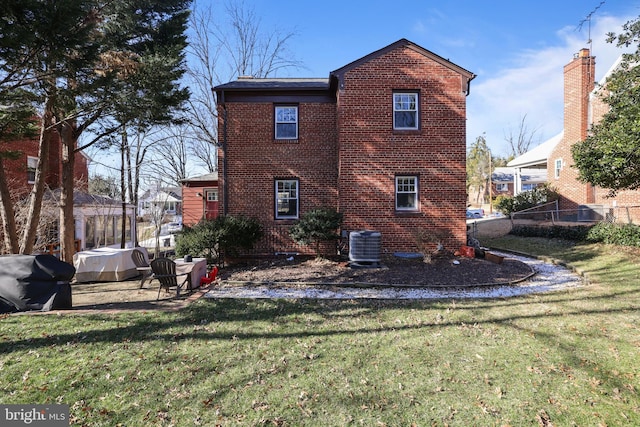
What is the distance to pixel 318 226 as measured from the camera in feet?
35.1

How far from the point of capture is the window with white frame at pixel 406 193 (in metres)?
11.8

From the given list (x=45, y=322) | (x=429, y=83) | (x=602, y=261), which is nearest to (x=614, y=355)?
(x=602, y=261)

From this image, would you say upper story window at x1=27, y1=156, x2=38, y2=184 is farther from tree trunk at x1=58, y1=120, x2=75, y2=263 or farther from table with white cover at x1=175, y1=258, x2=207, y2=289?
table with white cover at x1=175, y1=258, x2=207, y2=289

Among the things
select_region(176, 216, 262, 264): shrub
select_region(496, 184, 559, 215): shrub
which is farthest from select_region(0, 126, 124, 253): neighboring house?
select_region(496, 184, 559, 215): shrub

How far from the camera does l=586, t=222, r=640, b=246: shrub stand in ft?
36.4

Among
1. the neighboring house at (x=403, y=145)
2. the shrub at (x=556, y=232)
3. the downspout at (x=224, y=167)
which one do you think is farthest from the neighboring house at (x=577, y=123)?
the downspout at (x=224, y=167)

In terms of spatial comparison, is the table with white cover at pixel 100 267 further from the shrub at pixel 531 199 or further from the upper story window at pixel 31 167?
the shrub at pixel 531 199

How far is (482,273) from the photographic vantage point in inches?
371

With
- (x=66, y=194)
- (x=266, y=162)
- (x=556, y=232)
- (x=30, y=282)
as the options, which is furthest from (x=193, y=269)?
(x=556, y=232)

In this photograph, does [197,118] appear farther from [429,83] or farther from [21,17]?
[21,17]

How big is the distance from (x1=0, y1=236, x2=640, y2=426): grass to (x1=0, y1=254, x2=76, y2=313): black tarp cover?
51 cm

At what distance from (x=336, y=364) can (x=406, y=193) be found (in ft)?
27.4

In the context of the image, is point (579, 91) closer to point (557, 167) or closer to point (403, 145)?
point (557, 167)

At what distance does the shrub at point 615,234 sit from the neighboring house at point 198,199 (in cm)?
1718
